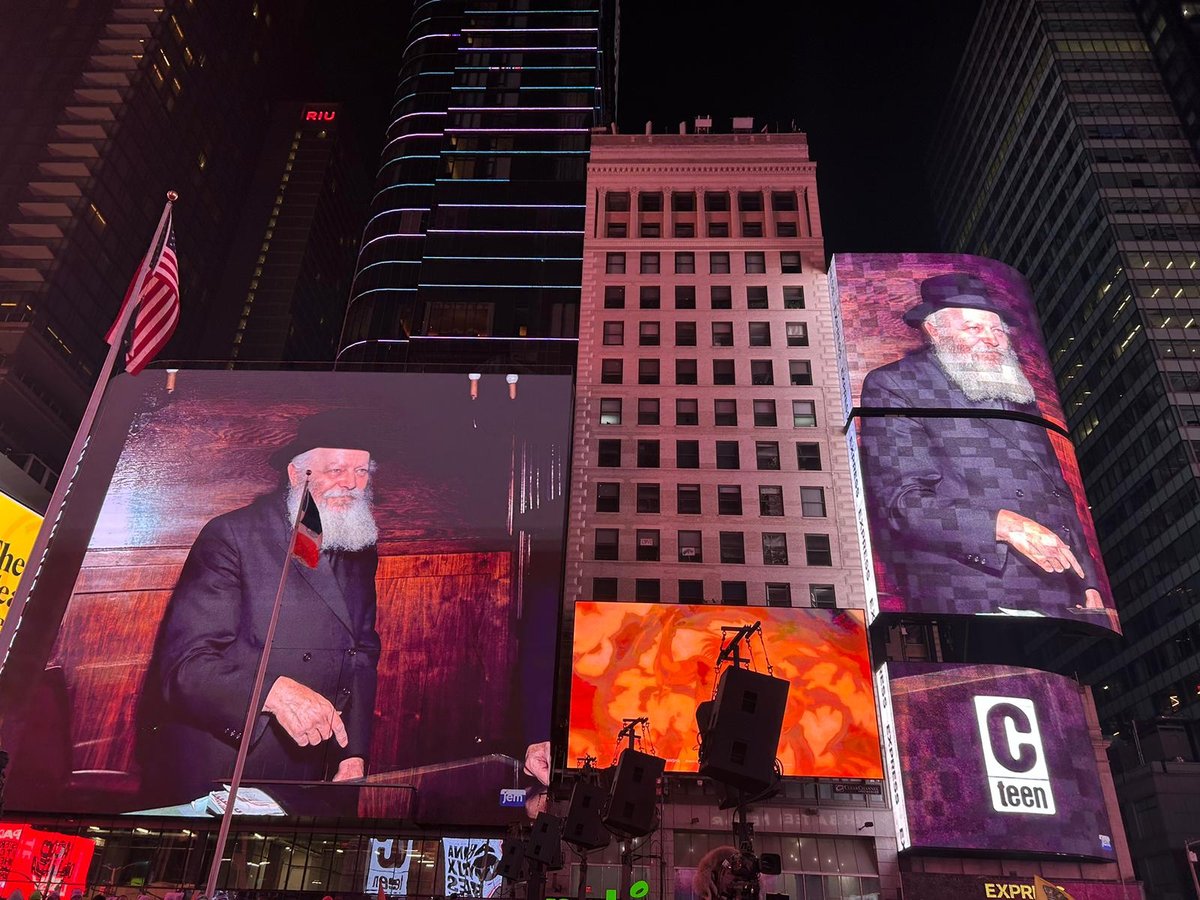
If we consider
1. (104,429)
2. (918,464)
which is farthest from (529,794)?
(104,429)

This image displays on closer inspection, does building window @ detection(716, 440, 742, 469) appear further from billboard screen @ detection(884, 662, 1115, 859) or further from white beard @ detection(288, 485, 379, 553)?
white beard @ detection(288, 485, 379, 553)

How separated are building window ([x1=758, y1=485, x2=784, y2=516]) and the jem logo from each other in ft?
46.6

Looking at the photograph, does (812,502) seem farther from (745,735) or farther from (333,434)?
(745,735)

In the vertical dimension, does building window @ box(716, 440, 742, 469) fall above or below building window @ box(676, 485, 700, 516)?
above

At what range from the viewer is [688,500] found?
51.1 metres

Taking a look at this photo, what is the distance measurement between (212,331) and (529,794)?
104222mm

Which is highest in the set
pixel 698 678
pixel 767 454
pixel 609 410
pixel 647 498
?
pixel 609 410

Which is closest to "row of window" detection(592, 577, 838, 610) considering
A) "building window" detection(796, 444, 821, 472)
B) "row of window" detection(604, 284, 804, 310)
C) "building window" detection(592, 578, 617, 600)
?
"building window" detection(592, 578, 617, 600)

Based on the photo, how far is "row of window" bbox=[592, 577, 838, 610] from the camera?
155 ft

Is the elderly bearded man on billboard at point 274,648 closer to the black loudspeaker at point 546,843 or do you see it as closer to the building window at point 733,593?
the building window at point 733,593

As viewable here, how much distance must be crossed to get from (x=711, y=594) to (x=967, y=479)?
49.6 feet

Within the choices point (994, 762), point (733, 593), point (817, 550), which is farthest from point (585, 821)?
point (817, 550)

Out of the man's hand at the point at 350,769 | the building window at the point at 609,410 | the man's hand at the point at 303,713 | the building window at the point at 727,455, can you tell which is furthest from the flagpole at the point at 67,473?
the building window at the point at 727,455

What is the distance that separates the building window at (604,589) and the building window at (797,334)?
→ 64.2 feet
